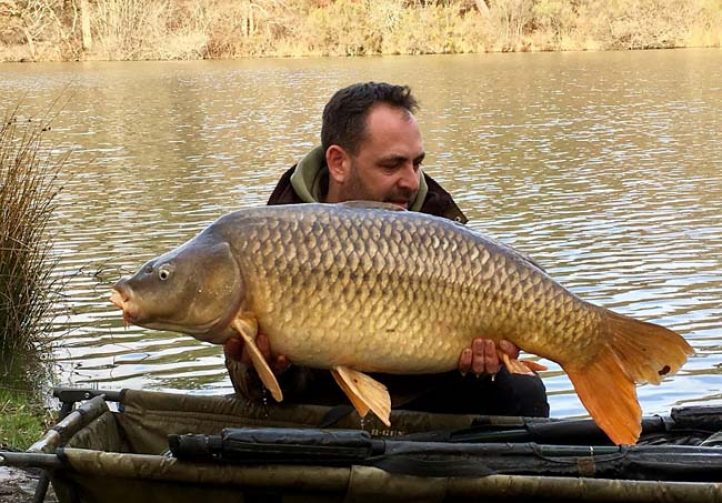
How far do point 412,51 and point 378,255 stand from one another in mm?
24685

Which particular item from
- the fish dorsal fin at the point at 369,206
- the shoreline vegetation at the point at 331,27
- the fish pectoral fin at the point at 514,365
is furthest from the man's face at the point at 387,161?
the shoreline vegetation at the point at 331,27

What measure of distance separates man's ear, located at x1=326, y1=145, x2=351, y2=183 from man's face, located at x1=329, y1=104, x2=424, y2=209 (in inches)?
0.5

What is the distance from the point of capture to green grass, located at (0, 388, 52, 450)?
9.34ft

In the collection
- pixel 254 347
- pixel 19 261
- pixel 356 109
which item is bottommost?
pixel 19 261

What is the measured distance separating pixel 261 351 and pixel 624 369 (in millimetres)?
620

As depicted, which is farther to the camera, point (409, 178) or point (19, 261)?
point (19, 261)

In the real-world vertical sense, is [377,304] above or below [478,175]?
above

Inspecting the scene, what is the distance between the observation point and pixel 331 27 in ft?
86.2

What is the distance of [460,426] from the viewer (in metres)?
2.26

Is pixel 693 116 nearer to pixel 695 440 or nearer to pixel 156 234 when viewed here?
pixel 156 234

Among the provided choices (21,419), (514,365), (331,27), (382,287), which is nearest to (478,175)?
(21,419)

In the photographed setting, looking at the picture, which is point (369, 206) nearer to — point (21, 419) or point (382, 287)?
point (382, 287)

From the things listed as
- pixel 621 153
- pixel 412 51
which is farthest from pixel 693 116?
pixel 412 51

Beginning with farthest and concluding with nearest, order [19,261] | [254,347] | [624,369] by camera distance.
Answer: [19,261]
[624,369]
[254,347]
